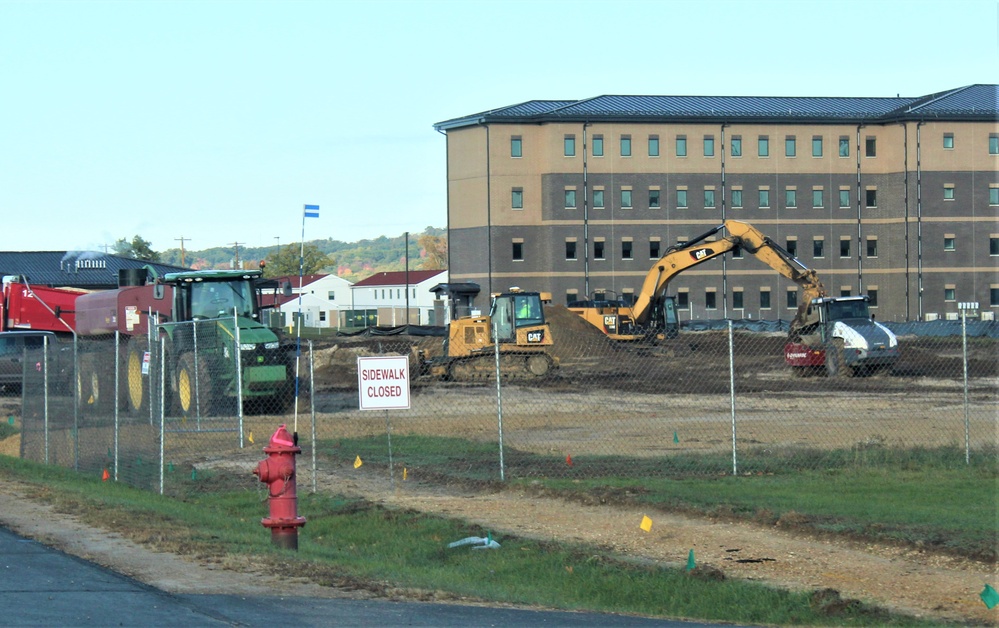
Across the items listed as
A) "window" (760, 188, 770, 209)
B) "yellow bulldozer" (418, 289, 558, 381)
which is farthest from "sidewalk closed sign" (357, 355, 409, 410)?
"window" (760, 188, 770, 209)

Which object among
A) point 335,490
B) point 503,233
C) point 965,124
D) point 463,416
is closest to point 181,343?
point 335,490

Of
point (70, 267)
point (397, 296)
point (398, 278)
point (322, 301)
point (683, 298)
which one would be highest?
point (398, 278)

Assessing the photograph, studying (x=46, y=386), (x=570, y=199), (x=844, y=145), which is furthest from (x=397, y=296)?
(x=46, y=386)

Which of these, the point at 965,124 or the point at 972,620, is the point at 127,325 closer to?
the point at 972,620

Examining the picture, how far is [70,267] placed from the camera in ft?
229

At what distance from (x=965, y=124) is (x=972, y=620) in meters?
77.2

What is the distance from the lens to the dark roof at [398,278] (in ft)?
444

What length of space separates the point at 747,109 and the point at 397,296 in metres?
67.6

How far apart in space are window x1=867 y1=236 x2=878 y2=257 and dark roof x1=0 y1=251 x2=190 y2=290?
149 feet

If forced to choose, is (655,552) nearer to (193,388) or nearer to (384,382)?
(384,382)

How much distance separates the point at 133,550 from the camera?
33.3 ft

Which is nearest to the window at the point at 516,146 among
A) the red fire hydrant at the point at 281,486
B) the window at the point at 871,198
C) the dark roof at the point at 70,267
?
the dark roof at the point at 70,267

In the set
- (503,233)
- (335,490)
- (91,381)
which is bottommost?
(335,490)

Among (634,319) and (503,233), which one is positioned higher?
(503,233)
